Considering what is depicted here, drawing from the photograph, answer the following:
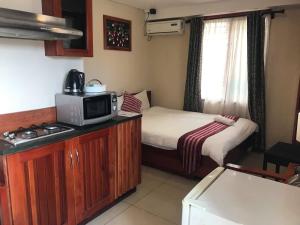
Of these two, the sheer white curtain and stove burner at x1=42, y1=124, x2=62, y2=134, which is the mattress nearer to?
the sheer white curtain

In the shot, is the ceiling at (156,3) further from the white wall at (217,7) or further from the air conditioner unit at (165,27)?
the air conditioner unit at (165,27)

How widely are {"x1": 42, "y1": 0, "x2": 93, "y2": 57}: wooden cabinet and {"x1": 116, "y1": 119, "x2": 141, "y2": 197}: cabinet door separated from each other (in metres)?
0.80

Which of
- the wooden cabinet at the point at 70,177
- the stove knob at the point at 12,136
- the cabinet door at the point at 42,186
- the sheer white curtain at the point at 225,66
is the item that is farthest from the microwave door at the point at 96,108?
the sheer white curtain at the point at 225,66

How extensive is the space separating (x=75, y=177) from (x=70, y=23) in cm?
133

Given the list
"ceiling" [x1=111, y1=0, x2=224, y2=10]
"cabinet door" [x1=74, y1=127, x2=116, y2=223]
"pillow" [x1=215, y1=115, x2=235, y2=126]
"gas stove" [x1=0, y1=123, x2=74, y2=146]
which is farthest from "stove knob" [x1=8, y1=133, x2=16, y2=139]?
"ceiling" [x1=111, y1=0, x2=224, y2=10]

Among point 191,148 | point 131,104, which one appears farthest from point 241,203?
point 131,104

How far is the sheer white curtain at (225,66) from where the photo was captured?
13.0 feet

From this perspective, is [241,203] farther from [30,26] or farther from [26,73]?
[26,73]

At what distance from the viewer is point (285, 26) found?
12.0 feet

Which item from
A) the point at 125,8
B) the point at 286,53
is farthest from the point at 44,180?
the point at 286,53

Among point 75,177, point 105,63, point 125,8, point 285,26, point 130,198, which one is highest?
point 125,8

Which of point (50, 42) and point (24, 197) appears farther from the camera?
point (50, 42)

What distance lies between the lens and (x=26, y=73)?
6.70 feet

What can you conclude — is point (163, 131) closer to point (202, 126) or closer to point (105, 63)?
point (202, 126)
